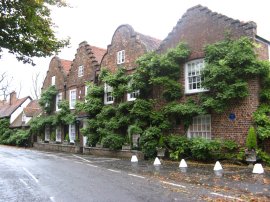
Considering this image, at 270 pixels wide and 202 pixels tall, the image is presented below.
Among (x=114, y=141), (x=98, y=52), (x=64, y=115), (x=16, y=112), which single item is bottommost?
(x=114, y=141)

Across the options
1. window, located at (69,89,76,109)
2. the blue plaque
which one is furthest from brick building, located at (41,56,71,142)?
the blue plaque

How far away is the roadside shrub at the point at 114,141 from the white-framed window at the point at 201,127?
228 inches

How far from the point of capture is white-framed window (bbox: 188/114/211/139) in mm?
19609

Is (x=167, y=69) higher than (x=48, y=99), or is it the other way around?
(x=167, y=69)

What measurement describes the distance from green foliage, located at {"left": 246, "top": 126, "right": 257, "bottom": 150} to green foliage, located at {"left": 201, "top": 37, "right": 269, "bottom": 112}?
6.33 feet

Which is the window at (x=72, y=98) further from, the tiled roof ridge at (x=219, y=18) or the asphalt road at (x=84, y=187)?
the asphalt road at (x=84, y=187)

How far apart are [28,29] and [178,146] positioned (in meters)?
11.6

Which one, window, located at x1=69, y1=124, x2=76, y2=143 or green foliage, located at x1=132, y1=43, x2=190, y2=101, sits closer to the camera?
green foliage, located at x1=132, y1=43, x2=190, y2=101

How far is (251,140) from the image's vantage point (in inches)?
658

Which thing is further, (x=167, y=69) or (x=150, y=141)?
(x=167, y=69)

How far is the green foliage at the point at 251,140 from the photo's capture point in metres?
16.6

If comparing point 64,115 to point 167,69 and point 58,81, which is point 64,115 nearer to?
point 58,81

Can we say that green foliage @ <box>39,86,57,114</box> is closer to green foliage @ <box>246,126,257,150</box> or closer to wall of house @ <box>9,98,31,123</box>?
wall of house @ <box>9,98,31,123</box>

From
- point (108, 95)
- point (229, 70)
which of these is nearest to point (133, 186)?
point (229, 70)
